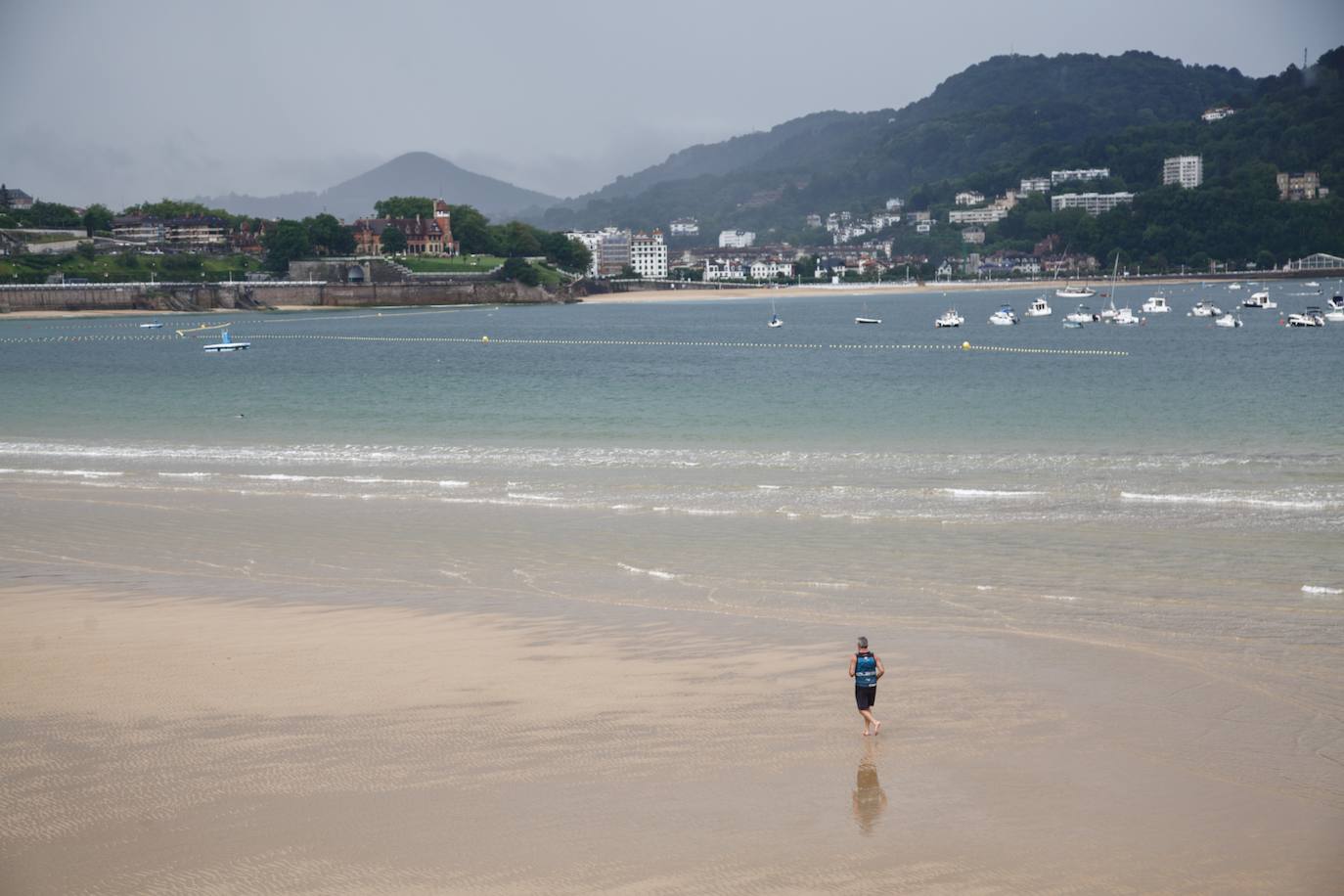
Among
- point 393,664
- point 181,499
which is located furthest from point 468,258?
point 393,664

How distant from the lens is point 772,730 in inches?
423

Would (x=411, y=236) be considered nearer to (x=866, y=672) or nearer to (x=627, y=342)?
(x=627, y=342)

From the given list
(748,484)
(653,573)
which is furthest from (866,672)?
(748,484)

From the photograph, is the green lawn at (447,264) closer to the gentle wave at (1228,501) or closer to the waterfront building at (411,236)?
the waterfront building at (411,236)

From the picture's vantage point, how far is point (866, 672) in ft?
35.1

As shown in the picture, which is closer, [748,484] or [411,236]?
[748,484]

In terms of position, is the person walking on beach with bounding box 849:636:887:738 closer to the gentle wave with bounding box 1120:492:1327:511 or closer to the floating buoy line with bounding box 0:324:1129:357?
the gentle wave with bounding box 1120:492:1327:511

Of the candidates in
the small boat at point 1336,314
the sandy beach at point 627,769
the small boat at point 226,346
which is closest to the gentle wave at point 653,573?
the sandy beach at point 627,769

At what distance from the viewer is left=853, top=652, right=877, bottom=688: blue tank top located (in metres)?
10.7

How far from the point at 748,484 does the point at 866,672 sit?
45.6 ft

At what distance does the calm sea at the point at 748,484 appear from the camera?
52.6ft

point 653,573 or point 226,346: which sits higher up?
point 226,346

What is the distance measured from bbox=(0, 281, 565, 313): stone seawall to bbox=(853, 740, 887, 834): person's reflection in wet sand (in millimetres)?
146207

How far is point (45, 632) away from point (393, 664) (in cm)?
443
